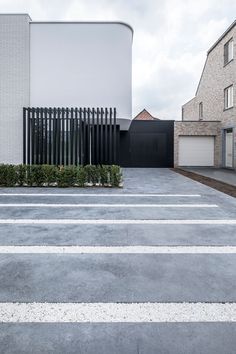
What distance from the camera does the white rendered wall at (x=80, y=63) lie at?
1330cm

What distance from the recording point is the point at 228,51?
19.9 m

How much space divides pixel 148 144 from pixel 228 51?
8382 millimetres

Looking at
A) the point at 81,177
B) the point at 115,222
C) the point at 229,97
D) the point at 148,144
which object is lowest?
the point at 115,222

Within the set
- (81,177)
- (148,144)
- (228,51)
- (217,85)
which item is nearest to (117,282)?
(81,177)

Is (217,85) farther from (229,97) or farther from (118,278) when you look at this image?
(118,278)

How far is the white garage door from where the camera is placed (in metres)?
22.8

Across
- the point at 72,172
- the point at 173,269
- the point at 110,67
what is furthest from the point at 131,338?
the point at 110,67

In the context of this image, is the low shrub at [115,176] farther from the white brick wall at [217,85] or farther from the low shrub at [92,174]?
the white brick wall at [217,85]

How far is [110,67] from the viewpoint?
13.4 metres

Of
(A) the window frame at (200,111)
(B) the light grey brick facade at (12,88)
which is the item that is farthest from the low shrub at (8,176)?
(A) the window frame at (200,111)

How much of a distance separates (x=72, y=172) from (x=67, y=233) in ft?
19.7

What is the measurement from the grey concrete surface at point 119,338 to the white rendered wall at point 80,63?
11.9 m

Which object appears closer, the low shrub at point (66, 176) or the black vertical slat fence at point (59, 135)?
the low shrub at point (66, 176)

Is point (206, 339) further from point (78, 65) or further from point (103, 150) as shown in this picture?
point (78, 65)
